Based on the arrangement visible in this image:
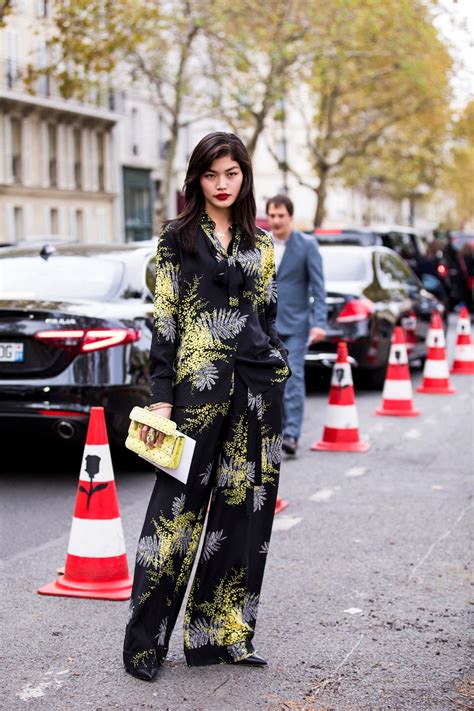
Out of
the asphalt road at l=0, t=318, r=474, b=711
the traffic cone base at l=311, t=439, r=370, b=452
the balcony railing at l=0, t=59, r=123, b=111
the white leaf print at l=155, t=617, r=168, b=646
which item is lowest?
the traffic cone base at l=311, t=439, r=370, b=452

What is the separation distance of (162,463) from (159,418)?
5.8 inches

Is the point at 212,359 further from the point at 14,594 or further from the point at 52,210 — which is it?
the point at 52,210

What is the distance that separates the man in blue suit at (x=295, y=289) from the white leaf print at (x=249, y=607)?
4.71 meters

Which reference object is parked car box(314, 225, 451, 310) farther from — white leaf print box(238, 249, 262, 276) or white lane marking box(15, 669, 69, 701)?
white lane marking box(15, 669, 69, 701)

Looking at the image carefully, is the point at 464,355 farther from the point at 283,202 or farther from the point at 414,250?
the point at 414,250

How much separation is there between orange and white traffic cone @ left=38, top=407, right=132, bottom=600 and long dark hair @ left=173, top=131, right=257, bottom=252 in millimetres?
1398

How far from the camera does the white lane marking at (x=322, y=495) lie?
8.18m

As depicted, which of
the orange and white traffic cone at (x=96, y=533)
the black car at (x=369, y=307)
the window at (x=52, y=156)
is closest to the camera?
the orange and white traffic cone at (x=96, y=533)

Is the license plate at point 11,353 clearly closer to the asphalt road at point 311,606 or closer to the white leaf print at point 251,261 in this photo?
the asphalt road at point 311,606

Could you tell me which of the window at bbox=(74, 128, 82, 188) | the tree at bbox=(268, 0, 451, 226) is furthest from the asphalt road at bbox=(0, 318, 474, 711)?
the window at bbox=(74, 128, 82, 188)

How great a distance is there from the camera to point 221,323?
453 cm

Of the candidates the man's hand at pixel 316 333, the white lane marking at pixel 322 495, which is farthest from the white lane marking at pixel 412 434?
the white lane marking at pixel 322 495

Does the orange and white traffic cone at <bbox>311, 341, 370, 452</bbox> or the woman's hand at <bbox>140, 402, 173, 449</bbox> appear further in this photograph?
the orange and white traffic cone at <bbox>311, 341, 370, 452</bbox>

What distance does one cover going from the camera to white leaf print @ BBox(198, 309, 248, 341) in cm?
452
